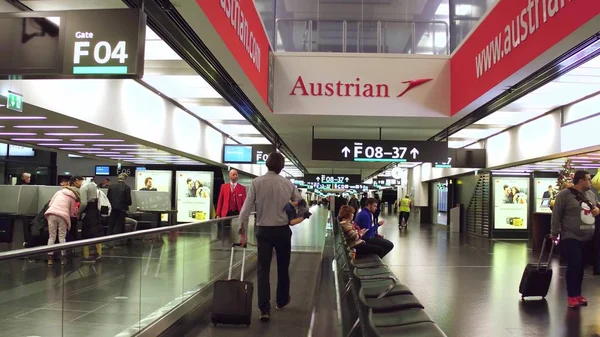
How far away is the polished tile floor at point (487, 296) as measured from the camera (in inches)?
227

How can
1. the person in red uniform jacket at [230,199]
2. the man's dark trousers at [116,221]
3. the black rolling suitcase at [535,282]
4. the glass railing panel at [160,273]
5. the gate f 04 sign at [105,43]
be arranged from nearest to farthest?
the gate f 04 sign at [105,43] < the glass railing panel at [160,273] < the black rolling suitcase at [535,282] < the person in red uniform jacket at [230,199] < the man's dark trousers at [116,221]

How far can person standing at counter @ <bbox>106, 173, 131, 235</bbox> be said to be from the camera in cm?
1027

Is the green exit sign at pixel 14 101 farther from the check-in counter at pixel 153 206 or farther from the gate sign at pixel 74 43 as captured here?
the check-in counter at pixel 153 206

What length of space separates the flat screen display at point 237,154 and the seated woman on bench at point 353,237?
6935 millimetres

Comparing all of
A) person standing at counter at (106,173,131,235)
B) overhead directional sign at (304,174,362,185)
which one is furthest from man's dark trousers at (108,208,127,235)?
overhead directional sign at (304,174,362,185)

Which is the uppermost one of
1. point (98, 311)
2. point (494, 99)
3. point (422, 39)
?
point (422, 39)

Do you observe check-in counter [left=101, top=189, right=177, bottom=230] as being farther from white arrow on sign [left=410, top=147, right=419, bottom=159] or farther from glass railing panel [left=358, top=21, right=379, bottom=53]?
glass railing panel [left=358, top=21, right=379, bottom=53]

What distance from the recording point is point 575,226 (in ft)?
21.6

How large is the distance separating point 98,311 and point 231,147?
38.9ft

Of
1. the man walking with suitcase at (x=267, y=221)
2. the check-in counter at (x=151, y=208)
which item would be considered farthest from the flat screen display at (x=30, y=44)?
the check-in counter at (x=151, y=208)

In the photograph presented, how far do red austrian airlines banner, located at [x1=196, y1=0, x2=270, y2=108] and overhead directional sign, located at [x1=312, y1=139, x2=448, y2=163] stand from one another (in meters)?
3.01

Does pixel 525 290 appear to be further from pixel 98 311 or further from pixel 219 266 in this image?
pixel 98 311

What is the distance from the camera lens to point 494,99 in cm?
916

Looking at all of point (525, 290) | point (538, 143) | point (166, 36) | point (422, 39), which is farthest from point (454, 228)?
point (166, 36)
